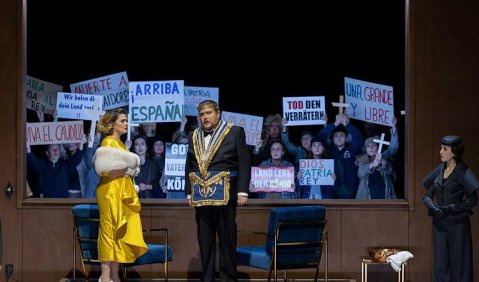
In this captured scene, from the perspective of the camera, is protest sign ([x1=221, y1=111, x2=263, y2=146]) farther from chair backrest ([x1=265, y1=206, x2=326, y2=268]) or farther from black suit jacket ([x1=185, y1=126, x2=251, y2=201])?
chair backrest ([x1=265, y1=206, x2=326, y2=268])

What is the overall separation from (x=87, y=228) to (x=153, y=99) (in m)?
1.80

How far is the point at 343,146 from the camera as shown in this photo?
32.0ft

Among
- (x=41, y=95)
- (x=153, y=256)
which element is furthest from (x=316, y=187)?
(x=41, y=95)

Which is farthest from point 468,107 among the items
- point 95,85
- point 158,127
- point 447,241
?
point 95,85

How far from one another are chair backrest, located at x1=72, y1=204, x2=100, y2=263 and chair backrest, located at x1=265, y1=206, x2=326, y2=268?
5.17ft

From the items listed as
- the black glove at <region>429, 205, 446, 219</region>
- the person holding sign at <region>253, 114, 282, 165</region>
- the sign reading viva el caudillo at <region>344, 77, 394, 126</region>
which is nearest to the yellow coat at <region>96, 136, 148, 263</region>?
the person holding sign at <region>253, 114, 282, 165</region>

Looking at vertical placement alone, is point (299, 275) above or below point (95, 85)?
below

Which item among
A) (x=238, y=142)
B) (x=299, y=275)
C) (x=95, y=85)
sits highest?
(x=95, y=85)

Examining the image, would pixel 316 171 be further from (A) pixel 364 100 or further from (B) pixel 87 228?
(B) pixel 87 228

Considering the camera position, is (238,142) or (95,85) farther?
(95,85)

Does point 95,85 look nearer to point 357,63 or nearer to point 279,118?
point 279,118

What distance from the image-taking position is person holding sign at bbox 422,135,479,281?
27.2 ft

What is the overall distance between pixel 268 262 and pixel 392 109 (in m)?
2.42

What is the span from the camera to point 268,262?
324 inches
